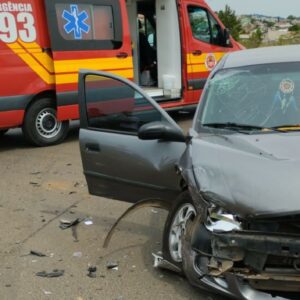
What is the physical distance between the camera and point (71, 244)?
497 centimetres

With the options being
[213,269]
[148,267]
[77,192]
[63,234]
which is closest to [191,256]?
[213,269]

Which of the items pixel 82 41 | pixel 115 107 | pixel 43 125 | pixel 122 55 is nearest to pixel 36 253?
pixel 115 107

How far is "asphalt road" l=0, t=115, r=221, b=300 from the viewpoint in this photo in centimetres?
405

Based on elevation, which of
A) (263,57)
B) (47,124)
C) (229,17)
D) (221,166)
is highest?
(263,57)

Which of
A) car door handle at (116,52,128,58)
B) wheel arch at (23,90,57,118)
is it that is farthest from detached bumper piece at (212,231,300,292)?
car door handle at (116,52,128,58)

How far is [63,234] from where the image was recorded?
17.2 ft

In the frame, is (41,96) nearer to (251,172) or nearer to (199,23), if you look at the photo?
(199,23)

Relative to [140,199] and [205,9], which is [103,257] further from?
[205,9]

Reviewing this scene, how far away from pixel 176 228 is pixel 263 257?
3.63 feet

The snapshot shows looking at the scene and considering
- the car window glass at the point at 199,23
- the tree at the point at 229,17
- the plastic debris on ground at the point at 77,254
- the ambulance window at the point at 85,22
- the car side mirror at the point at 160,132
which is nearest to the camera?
the car side mirror at the point at 160,132

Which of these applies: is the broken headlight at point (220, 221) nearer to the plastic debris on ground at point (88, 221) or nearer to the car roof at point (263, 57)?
the car roof at point (263, 57)

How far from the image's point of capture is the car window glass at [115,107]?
493 centimetres

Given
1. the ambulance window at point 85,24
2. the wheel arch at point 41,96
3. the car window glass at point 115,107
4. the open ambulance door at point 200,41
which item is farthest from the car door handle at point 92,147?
the open ambulance door at point 200,41

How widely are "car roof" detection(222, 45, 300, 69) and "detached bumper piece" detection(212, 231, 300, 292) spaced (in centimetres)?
208
